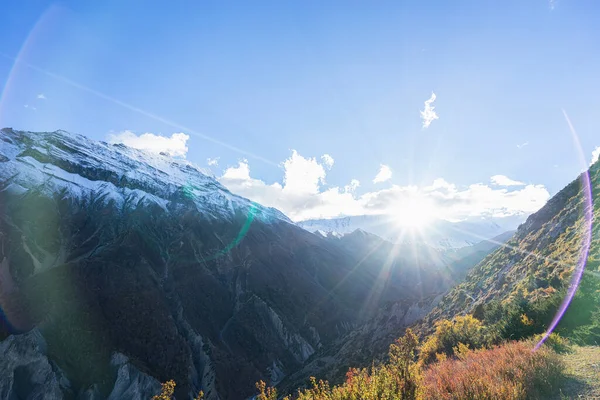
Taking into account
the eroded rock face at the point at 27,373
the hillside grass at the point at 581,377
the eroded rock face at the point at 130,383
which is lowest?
the eroded rock face at the point at 130,383

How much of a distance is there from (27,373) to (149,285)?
153ft

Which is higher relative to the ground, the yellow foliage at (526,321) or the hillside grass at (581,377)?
the hillside grass at (581,377)

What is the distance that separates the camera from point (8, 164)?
131250 millimetres

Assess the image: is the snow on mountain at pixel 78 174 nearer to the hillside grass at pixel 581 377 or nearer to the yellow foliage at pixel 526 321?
the yellow foliage at pixel 526 321

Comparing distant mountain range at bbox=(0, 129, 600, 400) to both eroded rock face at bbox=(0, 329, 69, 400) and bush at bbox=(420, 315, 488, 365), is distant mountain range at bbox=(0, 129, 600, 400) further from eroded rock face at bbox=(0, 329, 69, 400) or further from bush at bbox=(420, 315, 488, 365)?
bush at bbox=(420, 315, 488, 365)

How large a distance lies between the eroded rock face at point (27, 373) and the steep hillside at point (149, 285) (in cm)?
15

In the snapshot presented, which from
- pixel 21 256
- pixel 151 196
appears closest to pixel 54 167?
pixel 151 196

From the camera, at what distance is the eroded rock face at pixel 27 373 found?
44375mm

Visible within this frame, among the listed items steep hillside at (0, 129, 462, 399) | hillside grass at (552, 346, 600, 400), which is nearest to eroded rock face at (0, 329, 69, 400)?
steep hillside at (0, 129, 462, 399)

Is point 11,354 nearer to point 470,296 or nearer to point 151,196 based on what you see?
point 470,296

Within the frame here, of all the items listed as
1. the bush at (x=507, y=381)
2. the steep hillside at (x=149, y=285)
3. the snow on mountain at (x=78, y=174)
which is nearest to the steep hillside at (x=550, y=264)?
the bush at (x=507, y=381)

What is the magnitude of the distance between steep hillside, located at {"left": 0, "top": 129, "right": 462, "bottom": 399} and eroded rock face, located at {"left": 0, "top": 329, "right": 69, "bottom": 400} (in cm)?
15

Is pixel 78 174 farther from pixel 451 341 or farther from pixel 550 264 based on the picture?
pixel 550 264

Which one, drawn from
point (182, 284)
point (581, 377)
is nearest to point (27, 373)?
point (182, 284)
